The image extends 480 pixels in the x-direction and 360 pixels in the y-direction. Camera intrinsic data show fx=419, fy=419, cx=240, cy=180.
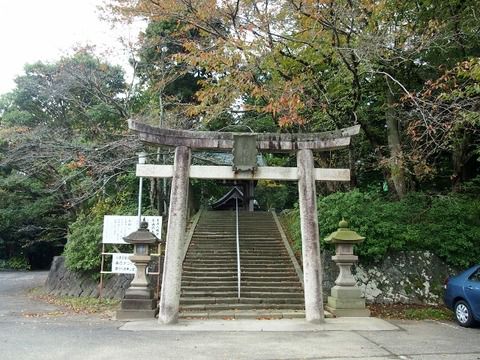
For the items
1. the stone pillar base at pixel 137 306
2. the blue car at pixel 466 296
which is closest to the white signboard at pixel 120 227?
the stone pillar base at pixel 137 306

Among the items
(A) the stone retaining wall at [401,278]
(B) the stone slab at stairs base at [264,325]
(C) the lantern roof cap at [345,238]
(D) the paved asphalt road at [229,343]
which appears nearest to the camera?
(D) the paved asphalt road at [229,343]

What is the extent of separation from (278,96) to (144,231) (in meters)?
4.90

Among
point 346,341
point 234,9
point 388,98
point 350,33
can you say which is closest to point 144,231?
point 346,341

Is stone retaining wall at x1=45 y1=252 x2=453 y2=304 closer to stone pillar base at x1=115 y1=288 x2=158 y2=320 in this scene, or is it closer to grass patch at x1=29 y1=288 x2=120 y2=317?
stone pillar base at x1=115 y1=288 x2=158 y2=320

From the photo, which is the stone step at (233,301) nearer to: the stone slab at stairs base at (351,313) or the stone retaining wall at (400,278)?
the stone retaining wall at (400,278)

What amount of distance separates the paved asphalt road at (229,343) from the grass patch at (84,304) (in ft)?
6.90

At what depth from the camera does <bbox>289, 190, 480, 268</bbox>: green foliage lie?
36.4ft

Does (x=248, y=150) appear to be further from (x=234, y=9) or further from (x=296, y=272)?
(x=296, y=272)

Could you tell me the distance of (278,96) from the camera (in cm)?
1112

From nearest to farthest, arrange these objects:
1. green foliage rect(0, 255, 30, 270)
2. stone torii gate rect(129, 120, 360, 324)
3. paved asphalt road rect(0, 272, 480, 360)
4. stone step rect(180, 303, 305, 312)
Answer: paved asphalt road rect(0, 272, 480, 360), stone torii gate rect(129, 120, 360, 324), stone step rect(180, 303, 305, 312), green foliage rect(0, 255, 30, 270)

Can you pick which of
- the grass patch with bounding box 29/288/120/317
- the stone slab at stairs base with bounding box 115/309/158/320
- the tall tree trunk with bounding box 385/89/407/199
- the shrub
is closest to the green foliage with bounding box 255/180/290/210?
the tall tree trunk with bounding box 385/89/407/199

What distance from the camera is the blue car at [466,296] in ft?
26.7

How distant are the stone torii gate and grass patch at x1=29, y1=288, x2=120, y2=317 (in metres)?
2.76

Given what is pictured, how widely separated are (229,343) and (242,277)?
5144 millimetres
